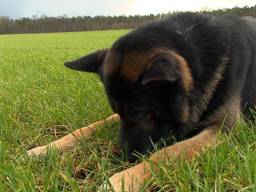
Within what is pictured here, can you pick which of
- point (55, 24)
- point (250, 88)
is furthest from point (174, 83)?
point (55, 24)

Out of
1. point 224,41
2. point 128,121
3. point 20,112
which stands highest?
point 224,41

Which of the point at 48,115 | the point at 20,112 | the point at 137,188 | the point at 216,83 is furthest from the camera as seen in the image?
the point at 20,112

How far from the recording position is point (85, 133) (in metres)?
3.90

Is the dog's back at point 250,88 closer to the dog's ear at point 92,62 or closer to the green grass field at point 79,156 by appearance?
the green grass field at point 79,156

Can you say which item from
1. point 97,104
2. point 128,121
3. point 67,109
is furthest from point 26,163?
point 97,104

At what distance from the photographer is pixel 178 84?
125 inches

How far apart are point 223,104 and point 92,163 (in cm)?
129

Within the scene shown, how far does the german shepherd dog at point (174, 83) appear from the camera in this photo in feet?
10.3

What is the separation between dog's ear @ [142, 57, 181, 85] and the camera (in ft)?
8.90

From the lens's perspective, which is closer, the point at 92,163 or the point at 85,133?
the point at 92,163

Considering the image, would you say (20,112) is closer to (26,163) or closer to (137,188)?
(26,163)

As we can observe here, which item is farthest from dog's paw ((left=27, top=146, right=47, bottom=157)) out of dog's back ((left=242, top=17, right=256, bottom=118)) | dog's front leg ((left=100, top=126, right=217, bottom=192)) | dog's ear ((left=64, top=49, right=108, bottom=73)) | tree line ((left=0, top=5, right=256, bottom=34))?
tree line ((left=0, top=5, right=256, bottom=34))

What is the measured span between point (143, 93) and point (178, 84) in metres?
0.28

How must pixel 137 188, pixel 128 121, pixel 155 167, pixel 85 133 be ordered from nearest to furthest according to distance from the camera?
pixel 137 188 → pixel 155 167 → pixel 128 121 → pixel 85 133
